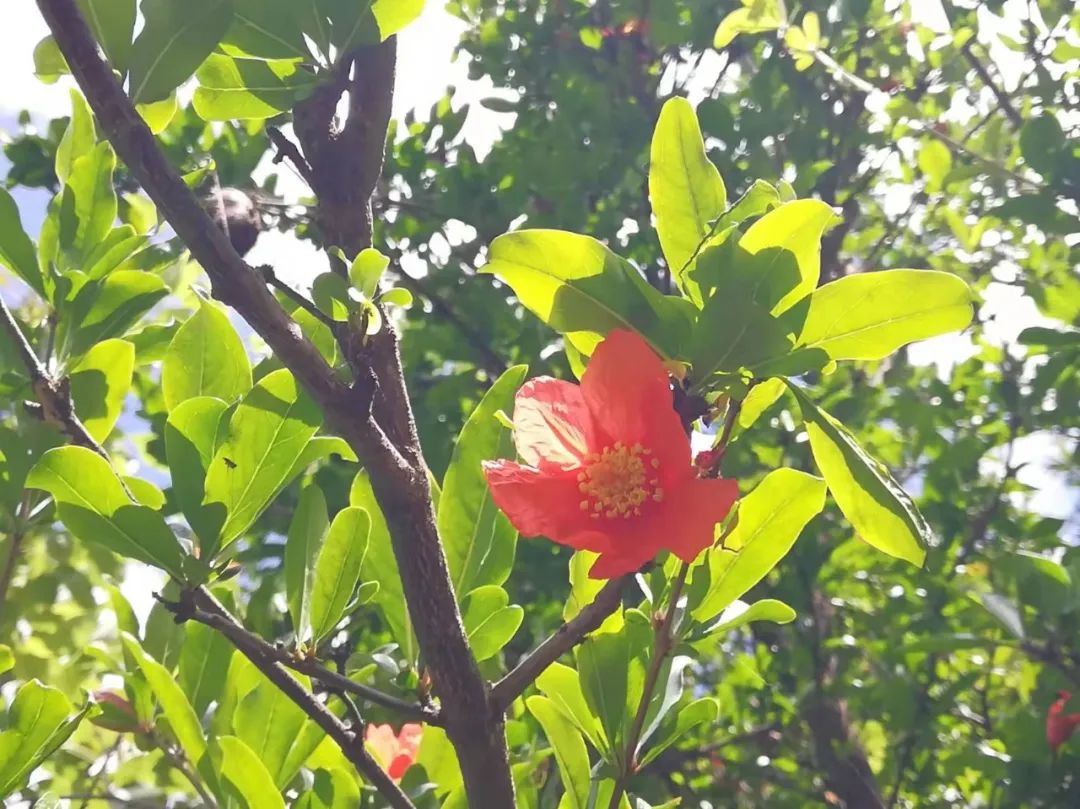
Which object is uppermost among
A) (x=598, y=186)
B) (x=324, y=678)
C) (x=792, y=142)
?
(x=792, y=142)

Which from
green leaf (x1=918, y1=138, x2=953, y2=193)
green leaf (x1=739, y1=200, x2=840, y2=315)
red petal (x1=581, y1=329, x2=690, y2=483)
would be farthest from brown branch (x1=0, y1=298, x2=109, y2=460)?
green leaf (x1=918, y1=138, x2=953, y2=193)

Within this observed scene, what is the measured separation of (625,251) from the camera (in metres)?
1.88

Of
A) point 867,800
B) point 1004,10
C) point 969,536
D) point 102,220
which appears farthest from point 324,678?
→ point 1004,10

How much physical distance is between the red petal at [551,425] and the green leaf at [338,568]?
0.50ft

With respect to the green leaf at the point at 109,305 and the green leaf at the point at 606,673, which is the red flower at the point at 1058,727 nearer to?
the green leaf at the point at 606,673

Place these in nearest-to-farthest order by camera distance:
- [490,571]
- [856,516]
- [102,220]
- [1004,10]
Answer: [856,516] → [490,571] → [102,220] → [1004,10]

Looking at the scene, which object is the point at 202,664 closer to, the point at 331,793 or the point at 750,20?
the point at 331,793

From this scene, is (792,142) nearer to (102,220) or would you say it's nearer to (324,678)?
(102,220)

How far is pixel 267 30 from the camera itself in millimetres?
672

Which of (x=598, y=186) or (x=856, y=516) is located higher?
(x=598, y=186)

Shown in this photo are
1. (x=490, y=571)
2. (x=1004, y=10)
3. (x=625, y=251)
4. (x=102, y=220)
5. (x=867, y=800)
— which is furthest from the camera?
(x=1004, y=10)

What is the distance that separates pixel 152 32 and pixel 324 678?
17.0 inches

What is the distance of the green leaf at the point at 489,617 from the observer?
739mm

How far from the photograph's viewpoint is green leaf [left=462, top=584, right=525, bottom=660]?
0.74 m
